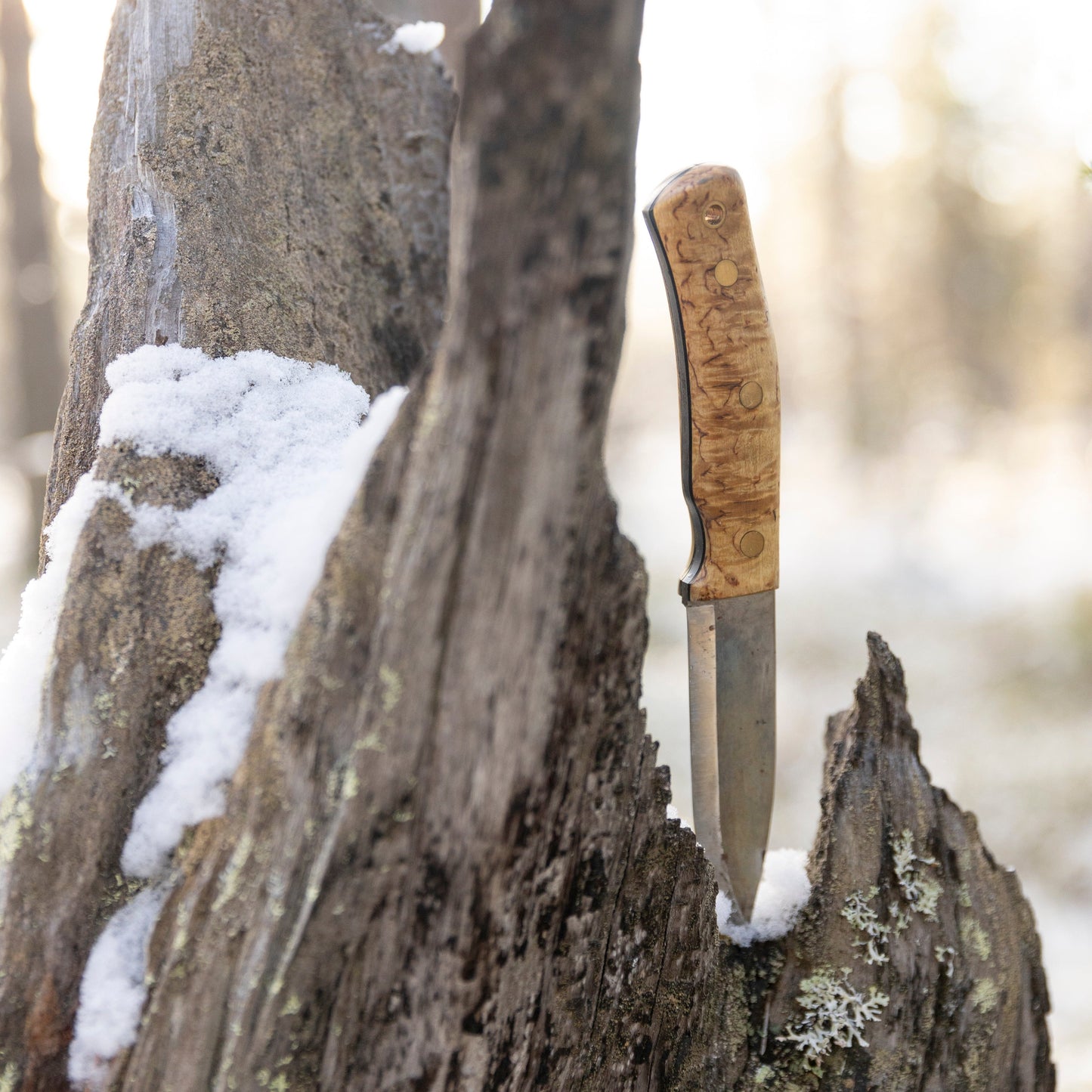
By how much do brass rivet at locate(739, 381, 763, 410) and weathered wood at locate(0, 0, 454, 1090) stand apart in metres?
0.61

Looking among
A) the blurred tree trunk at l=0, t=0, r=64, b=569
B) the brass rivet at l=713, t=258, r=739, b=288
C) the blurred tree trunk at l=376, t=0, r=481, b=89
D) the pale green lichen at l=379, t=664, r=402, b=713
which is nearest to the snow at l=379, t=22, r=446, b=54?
the blurred tree trunk at l=376, t=0, r=481, b=89

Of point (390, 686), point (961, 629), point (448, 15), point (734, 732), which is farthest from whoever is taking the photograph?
point (961, 629)

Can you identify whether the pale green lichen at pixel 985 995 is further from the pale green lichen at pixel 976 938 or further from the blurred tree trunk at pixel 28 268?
the blurred tree trunk at pixel 28 268

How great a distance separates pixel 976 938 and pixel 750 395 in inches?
33.2

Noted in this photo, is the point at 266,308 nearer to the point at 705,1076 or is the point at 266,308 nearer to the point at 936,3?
the point at 705,1076

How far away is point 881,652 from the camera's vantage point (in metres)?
1.19

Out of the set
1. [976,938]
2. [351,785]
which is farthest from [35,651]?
[976,938]

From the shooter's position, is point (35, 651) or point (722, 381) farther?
point (722, 381)

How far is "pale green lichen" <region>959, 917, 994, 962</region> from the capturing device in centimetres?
118

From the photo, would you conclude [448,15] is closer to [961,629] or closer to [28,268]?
[28,268]

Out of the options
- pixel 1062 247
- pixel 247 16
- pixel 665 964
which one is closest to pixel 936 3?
pixel 1062 247

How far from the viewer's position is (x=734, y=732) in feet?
4.22

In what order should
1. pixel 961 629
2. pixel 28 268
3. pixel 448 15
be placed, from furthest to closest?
pixel 961 629
pixel 28 268
pixel 448 15

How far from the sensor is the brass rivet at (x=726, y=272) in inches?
42.3
